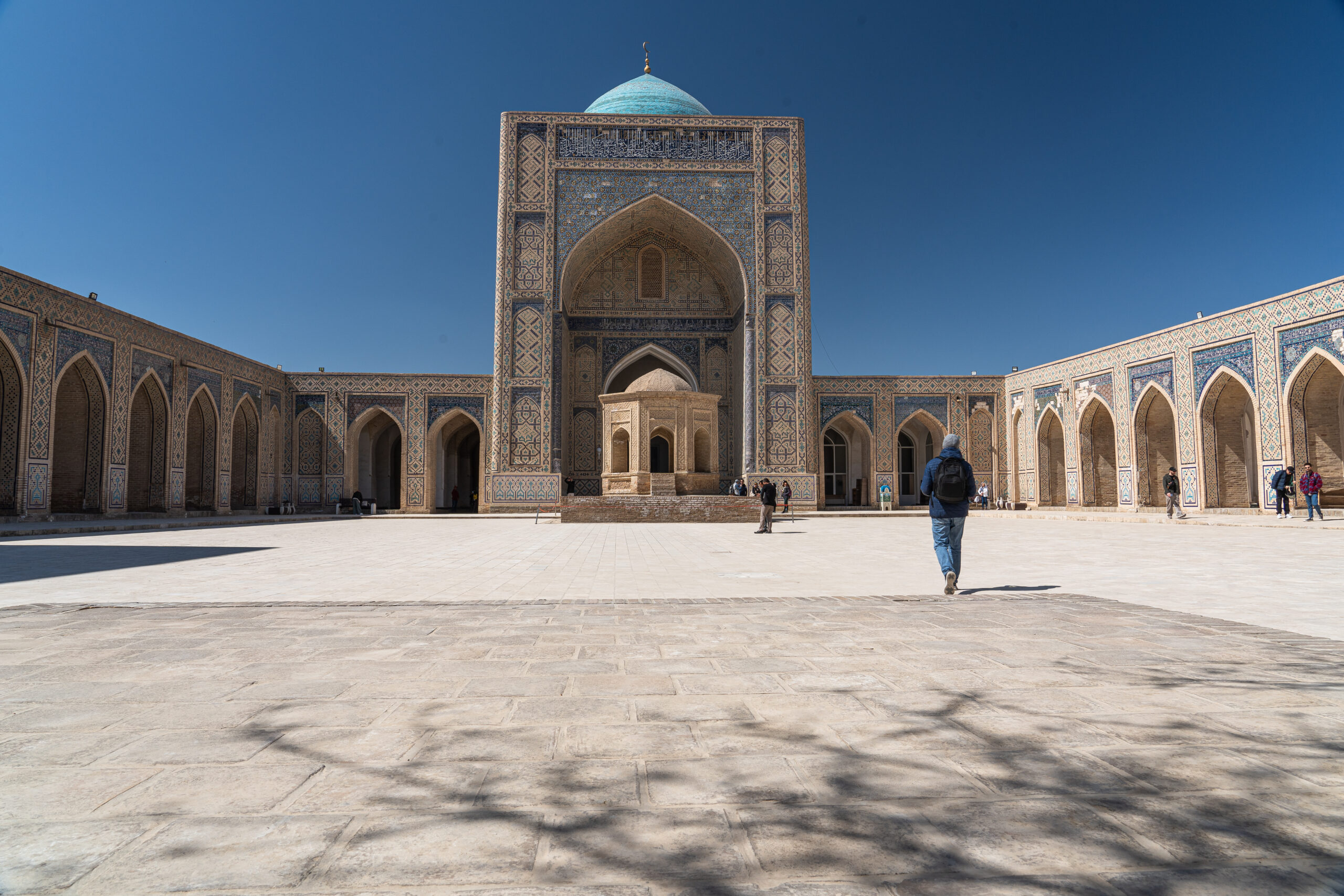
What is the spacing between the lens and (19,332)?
12.8 metres

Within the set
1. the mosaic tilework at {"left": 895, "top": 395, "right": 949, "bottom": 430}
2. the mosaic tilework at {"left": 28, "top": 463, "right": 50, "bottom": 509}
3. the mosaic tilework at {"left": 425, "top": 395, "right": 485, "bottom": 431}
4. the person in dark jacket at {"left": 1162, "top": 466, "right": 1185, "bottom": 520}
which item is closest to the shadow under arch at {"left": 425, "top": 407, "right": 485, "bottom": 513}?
the mosaic tilework at {"left": 425, "top": 395, "right": 485, "bottom": 431}

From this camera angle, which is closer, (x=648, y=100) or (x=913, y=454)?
(x=648, y=100)

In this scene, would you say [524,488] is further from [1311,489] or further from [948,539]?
[1311,489]

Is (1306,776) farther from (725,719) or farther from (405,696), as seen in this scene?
(405,696)

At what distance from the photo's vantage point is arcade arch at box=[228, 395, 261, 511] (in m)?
20.0

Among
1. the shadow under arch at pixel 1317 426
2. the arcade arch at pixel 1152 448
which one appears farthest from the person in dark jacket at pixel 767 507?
the arcade arch at pixel 1152 448

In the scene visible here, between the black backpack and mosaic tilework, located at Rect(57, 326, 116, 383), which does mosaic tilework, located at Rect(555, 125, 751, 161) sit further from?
the black backpack

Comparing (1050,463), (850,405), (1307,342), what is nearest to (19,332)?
(850,405)

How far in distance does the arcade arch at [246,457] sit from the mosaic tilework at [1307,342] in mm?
23099

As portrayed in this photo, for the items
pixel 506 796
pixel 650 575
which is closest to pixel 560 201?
pixel 650 575

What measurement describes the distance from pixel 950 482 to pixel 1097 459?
1802 centimetres

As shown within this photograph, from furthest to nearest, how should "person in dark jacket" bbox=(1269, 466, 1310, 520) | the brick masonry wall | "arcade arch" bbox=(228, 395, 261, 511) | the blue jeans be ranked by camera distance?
"arcade arch" bbox=(228, 395, 261, 511) < the brick masonry wall < "person in dark jacket" bbox=(1269, 466, 1310, 520) < the blue jeans

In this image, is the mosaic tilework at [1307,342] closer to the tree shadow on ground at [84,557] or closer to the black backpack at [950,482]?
the black backpack at [950,482]

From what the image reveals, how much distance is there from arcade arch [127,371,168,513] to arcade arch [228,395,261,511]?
3.16 m
